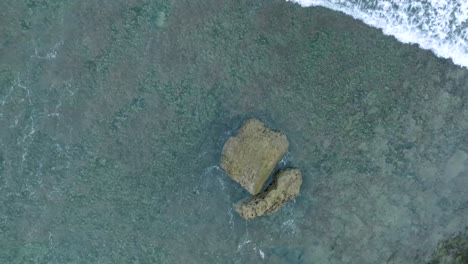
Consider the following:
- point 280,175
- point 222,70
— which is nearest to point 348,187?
point 280,175

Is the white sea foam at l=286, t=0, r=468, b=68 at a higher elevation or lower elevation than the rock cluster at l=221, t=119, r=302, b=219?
higher

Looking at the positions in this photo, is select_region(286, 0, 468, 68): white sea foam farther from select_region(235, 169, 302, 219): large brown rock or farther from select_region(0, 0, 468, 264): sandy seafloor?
select_region(235, 169, 302, 219): large brown rock

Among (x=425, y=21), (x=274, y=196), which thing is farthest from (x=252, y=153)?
(x=425, y=21)

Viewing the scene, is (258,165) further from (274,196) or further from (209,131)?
(209,131)

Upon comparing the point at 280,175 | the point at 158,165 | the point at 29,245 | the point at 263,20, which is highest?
the point at 263,20

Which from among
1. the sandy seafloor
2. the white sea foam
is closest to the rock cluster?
the sandy seafloor

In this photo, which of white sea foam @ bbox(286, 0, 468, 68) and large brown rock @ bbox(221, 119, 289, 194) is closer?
large brown rock @ bbox(221, 119, 289, 194)

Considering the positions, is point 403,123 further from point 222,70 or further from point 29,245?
point 29,245
